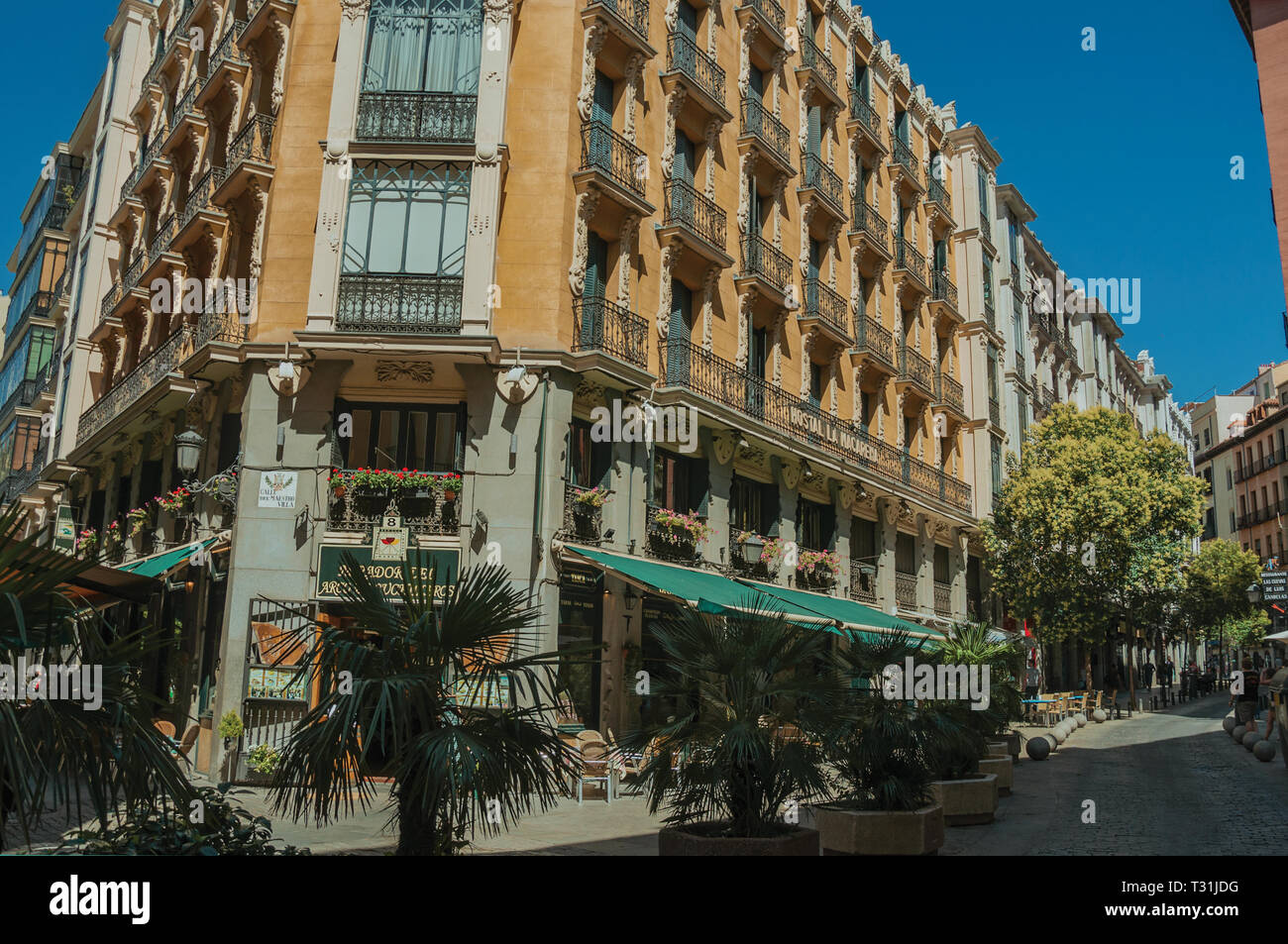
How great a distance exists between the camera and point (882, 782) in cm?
964

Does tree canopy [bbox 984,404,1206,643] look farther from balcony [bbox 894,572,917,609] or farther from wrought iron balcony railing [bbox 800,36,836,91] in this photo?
wrought iron balcony railing [bbox 800,36,836,91]

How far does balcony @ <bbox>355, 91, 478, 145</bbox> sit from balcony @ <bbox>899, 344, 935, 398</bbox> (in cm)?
1788

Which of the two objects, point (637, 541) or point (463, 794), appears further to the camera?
point (637, 541)

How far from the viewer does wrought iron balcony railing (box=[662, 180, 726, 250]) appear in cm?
2145

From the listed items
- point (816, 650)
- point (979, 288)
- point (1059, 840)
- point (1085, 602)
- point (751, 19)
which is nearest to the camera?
point (816, 650)

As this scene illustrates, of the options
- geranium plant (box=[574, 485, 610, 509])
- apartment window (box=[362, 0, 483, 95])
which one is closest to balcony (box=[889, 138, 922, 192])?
apartment window (box=[362, 0, 483, 95])

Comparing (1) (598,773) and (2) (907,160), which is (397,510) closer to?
(1) (598,773)

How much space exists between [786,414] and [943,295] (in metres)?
14.4

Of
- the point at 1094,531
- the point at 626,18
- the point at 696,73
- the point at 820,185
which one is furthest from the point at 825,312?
the point at 1094,531

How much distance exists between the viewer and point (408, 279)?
1770 centimetres

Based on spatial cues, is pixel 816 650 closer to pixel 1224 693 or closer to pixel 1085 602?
pixel 1085 602

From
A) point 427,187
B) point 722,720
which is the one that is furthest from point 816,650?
point 427,187

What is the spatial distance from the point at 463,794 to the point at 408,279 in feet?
43.0

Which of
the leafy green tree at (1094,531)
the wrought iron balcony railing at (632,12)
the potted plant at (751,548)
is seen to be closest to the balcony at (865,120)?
the wrought iron balcony railing at (632,12)
